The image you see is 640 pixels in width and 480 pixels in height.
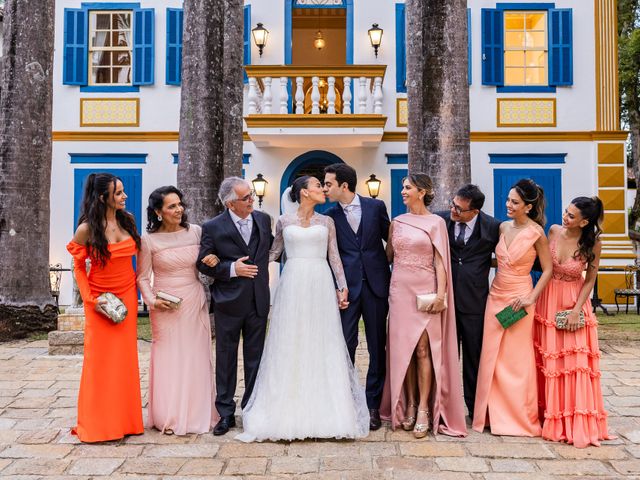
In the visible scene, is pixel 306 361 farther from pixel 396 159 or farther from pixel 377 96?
pixel 396 159

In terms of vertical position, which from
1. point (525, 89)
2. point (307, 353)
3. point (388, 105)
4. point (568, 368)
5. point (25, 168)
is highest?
point (525, 89)

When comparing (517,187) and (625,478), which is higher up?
(517,187)

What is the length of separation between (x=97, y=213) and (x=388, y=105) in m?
9.61

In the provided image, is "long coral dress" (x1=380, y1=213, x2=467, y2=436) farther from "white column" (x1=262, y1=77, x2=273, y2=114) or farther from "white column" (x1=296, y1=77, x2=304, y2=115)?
"white column" (x1=262, y1=77, x2=273, y2=114)

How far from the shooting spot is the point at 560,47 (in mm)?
12828

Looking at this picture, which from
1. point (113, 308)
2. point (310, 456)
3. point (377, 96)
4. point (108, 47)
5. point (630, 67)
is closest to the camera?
point (310, 456)

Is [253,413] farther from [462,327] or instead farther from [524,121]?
[524,121]

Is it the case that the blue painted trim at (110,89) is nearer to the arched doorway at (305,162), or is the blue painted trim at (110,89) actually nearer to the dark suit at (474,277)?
the arched doorway at (305,162)

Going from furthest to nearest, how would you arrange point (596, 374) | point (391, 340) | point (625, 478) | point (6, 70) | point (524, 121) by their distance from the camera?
point (524, 121) < point (6, 70) < point (391, 340) < point (596, 374) < point (625, 478)

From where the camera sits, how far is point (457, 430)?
431 cm

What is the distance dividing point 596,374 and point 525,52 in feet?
34.4

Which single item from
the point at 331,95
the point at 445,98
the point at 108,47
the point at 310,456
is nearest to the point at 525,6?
the point at 331,95

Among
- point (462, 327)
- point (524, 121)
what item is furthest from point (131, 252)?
point (524, 121)

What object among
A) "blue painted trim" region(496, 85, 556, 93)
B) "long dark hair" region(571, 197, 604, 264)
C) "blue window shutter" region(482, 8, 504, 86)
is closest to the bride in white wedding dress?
"long dark hair" region(571, 197, 604, 264)
